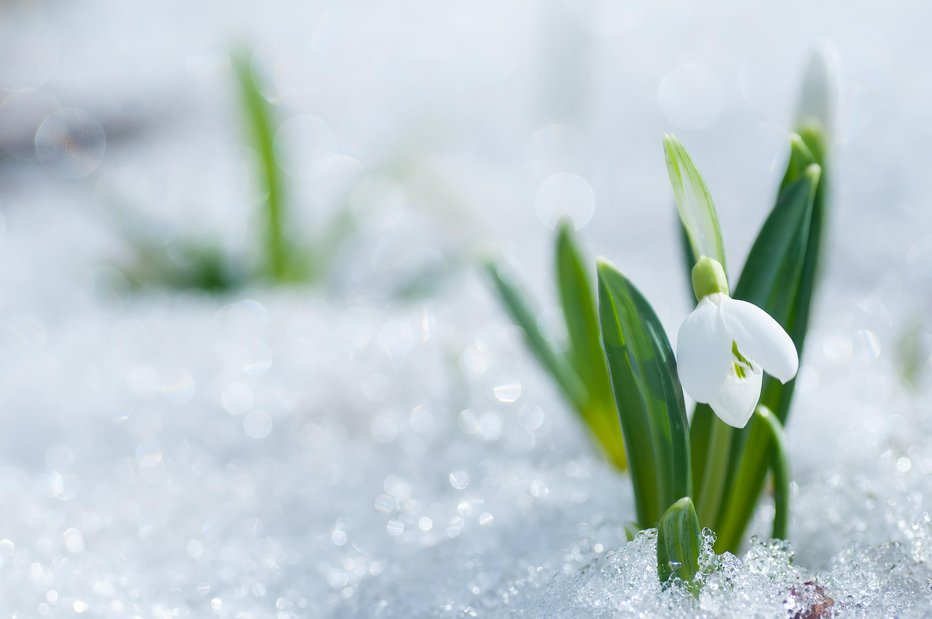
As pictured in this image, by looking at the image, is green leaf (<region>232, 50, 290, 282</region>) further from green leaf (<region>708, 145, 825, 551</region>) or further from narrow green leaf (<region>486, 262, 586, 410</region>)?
green leaf (<region>708, 145, 825, 551</region>)

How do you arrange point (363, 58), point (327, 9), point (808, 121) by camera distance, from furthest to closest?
point (327, 9) < point (363, 58) < point (808, 121)

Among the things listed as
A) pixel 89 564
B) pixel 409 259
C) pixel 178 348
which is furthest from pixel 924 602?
pixel 409 259

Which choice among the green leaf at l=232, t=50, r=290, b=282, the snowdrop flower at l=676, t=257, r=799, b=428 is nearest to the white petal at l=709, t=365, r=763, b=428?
the snowdrop flower at l=676, t=257, r=799, b=428

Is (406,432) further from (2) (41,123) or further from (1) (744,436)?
(2) (41,123)

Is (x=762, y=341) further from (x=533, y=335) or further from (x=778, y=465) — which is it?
(x=533, y=335)

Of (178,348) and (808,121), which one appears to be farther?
(178,348)

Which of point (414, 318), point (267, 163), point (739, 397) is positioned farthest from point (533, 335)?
point (267, 163)
